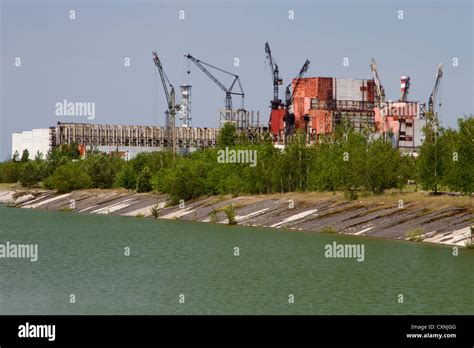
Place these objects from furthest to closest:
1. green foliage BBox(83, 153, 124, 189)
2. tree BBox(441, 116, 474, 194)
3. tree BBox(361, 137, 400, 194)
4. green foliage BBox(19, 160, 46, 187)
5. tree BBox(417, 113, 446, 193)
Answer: green foliage BBox(19, 160, 46, 187), green foliage BBox(83, 153, 124, 189), tree BBox(361, 137, 400, 194), tree BBox(417, 113, 446, 193), tree BBox(441, 116, 474, 194)

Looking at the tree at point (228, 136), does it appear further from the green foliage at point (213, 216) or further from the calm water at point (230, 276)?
the calm water at point (230, 276)

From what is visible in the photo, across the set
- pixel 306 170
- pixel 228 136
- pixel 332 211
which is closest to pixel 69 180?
pixel 228 136

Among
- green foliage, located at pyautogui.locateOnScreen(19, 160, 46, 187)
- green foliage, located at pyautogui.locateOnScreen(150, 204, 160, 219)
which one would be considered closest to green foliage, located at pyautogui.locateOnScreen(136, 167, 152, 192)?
green foliage, located at pyautogui.locateOnScreen(150, 204, 160, 219)

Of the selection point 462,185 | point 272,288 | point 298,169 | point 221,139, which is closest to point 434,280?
point 272,288

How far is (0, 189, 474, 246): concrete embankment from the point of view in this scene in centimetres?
7644

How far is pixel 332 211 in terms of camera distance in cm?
9225

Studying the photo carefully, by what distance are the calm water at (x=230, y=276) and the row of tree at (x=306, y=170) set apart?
1185cm

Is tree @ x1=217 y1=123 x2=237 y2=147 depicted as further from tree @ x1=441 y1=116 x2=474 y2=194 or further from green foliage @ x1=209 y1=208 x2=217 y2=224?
tree @ x1=441 y1=116 x2=474 y2=194

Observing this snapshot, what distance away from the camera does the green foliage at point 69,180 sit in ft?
508

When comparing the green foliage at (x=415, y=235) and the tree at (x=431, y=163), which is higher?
the tree at (x=431, y=163)

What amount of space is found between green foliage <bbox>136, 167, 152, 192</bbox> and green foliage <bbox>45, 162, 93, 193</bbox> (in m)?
18.7

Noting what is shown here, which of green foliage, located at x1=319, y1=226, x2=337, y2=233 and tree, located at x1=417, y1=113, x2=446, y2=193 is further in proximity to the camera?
tree, located at x1=417, y1=113, x2=446, y2=193

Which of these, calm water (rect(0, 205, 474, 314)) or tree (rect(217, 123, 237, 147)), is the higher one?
tree (rect(217, 123, 237, 147))

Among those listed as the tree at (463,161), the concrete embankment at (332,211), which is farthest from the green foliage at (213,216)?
the tree at (463,161)
